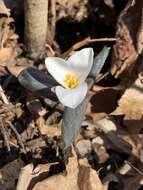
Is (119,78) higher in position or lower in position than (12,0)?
lower

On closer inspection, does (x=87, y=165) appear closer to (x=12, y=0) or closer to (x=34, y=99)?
(x=34, y=99)

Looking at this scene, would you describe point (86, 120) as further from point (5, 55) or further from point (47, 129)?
point (5, 55)

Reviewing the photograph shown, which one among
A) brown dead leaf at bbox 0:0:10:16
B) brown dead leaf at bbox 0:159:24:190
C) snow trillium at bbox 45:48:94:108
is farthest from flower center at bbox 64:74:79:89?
brown dead leaf at bbox 0:0:10:16

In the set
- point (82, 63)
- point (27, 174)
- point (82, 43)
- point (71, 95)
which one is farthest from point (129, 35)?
point (27, 174)

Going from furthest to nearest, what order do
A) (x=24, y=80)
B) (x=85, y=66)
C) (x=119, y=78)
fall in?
(x=119, y=78)
(x=24, y=80)
(x=85, y=66)

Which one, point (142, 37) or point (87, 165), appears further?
point (142, 37)

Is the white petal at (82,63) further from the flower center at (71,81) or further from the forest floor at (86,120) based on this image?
the forest floor at (86,120)

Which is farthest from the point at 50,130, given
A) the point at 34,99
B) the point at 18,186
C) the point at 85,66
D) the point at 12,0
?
the point at 12,0

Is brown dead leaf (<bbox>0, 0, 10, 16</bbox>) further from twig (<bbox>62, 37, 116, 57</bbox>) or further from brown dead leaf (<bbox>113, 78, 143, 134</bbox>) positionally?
brown dead leaf (<bbox>113, 78, 143, 134</bbox>)
